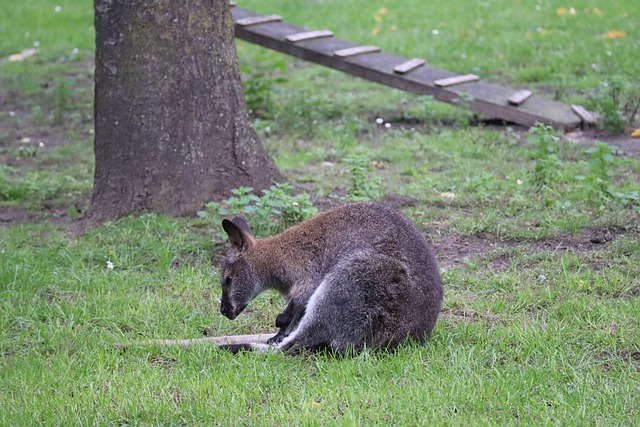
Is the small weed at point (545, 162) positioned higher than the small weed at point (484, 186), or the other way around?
the small weed at point (545, 162)

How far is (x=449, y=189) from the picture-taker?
768 cm

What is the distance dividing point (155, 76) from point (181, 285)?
1821 mm

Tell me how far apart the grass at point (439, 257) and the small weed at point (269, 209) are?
1.04 feet

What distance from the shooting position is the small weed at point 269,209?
21.1ft

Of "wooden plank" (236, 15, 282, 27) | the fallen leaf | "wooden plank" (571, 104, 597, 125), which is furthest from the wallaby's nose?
the fallen leaf

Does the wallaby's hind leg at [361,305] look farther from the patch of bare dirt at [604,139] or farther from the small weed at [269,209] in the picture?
the patch of bare dirt at [604,139]

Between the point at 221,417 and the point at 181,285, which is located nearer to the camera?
the point at 221,417

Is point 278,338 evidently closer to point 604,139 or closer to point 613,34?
point 604,139

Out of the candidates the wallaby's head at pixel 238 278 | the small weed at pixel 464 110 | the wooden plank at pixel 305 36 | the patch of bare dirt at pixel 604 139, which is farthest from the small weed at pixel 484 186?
the wooden plank at pixel 305 36

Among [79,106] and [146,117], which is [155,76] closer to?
[146,117]

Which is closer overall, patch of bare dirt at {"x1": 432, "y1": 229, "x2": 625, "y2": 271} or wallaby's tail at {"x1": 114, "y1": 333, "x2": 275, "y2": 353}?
wallaby's tail at {"x1": 114, "y1": 333, "x2": 275, "y2": 353}

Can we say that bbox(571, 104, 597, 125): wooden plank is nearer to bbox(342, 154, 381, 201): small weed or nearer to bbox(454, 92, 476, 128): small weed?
bbox(454, 92, 476, 128): small weed

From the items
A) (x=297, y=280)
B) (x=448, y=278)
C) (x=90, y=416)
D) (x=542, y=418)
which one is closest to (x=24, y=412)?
(x=90, y=416)

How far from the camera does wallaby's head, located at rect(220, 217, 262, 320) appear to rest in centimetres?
514
